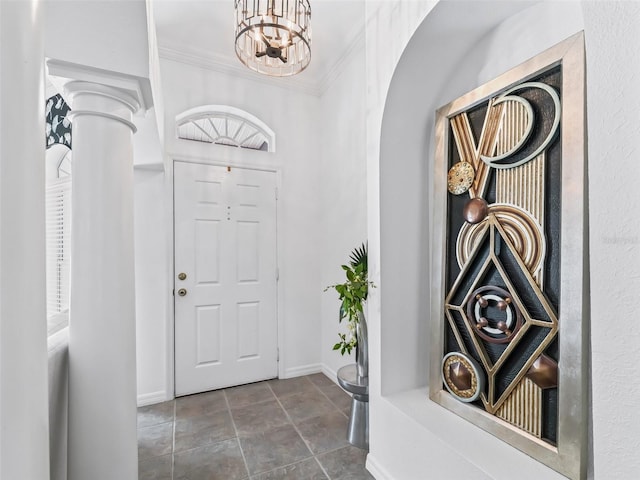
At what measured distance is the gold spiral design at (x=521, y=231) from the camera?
130cm

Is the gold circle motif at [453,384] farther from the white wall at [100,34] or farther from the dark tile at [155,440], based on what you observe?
the white wall at [100,34]

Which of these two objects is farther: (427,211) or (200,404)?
(200,404)

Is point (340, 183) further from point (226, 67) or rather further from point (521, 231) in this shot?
point (521, 231)

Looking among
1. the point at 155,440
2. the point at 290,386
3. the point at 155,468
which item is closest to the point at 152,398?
the point at 155,440

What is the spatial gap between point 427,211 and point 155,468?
215 centimetres

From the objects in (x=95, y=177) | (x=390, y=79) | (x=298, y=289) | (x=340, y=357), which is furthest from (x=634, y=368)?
(x=298, y=289)

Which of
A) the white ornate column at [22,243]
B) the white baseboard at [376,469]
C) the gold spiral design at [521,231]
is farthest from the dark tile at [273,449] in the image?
Result: the white ornate column at [22,243]

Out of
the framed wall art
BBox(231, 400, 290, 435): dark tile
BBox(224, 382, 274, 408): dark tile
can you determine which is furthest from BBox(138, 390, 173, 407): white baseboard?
the framed wall art

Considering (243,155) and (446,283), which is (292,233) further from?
(446,283)

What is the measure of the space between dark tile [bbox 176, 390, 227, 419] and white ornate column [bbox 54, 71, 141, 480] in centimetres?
126

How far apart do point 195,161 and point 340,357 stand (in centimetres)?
215

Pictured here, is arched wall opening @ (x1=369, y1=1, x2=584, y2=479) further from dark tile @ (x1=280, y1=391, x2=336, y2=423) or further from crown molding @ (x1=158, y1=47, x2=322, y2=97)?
crown molding @ (x1=158, y1=47, x2=322, y2=97)

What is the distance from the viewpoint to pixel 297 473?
5.98ft

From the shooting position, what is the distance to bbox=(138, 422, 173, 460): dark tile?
2.02 metres
